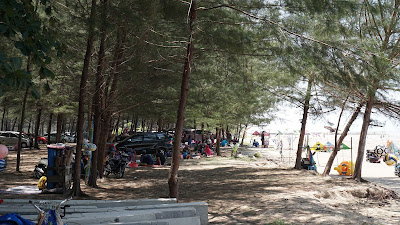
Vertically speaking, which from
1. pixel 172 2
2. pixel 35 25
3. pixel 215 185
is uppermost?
pixel 172 2

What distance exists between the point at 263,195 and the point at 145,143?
15.9 m

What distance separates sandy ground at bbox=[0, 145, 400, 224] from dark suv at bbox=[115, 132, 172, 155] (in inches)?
355

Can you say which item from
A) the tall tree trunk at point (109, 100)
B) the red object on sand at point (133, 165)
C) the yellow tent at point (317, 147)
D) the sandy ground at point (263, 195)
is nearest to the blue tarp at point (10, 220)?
the sandy ground at point (263, 195)

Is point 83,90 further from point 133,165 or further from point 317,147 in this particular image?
point 317,147

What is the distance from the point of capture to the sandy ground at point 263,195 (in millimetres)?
7465

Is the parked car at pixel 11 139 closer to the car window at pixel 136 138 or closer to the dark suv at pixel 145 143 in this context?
the dark suv at pixel 145 143

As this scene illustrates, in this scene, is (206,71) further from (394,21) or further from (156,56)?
(394,21)

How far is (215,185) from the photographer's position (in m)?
12.1

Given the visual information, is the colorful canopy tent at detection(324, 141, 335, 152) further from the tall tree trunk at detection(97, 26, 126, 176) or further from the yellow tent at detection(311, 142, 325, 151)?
the tall tree trunk at detection(97, 26, 126, 176)

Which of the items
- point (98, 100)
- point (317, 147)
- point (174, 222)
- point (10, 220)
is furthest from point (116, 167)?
point (317, 147)

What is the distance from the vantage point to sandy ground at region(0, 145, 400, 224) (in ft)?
24.5

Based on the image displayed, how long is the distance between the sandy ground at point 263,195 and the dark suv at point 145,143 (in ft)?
29.6

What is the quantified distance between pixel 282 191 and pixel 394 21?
5741mm

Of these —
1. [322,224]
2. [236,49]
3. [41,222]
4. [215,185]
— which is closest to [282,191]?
[215,185]
